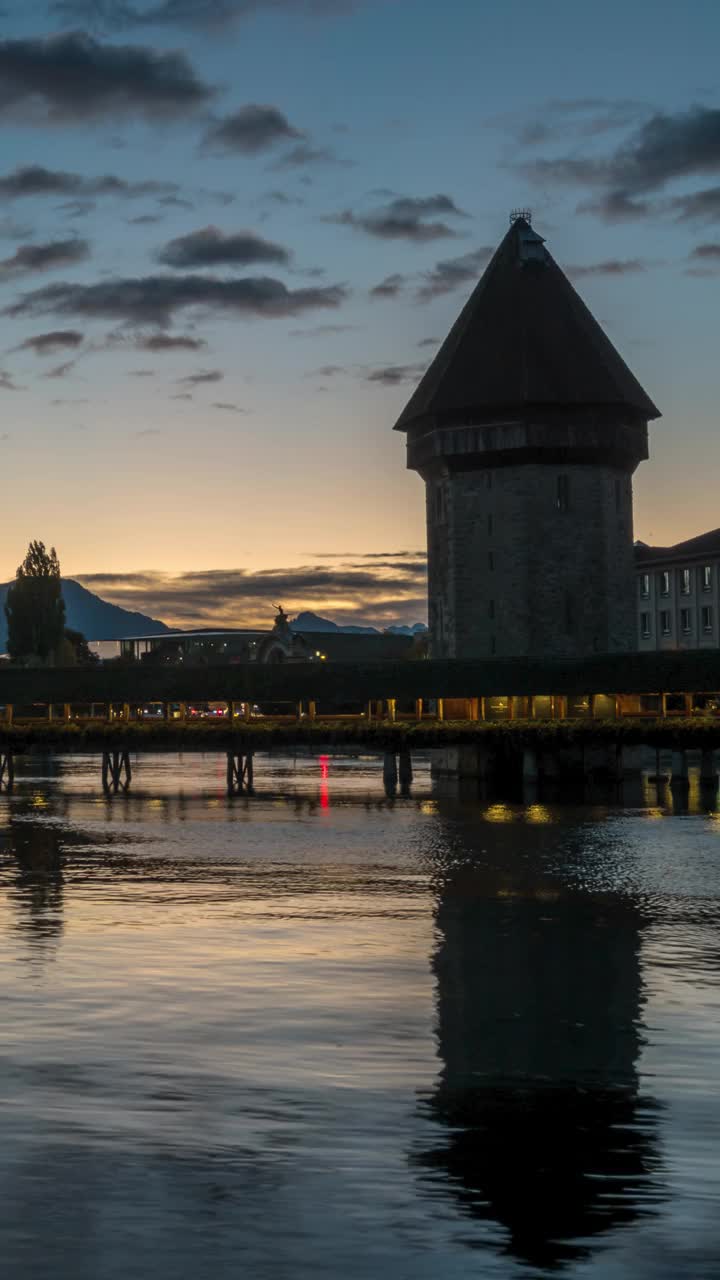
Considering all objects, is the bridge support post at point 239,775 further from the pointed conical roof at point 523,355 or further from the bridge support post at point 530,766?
the pointed conical roof at point 523,355

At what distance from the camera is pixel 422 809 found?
172 ft

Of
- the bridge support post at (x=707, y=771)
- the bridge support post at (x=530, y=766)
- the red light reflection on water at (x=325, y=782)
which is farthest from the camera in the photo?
the bridge support post at (x=530, y=766)

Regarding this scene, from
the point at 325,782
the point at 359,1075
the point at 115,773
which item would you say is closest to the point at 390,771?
the point at 325,782

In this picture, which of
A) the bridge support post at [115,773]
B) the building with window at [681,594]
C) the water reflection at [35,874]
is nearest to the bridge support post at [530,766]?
the bridge support post at [115,773]

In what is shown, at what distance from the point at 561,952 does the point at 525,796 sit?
4086cm

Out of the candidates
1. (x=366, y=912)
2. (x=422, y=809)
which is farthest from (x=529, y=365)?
(x=366, y=912)

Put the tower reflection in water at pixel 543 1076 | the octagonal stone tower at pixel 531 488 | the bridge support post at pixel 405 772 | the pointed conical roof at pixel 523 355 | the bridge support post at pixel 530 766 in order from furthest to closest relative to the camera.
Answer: the pointed conical roof at pixel 523 355
the octagonal stone tower at pixel 531 488
the bridge support post at pixel 530 766
the bridge support post at pixel 405 772
the tower reflection in water at pixel 543 1076

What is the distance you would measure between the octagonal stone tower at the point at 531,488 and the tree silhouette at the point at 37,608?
1572 inches

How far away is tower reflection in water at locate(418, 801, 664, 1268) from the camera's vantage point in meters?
10.1

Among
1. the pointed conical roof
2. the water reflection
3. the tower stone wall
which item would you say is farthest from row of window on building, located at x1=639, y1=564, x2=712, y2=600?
the water reflection

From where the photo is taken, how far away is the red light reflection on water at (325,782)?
5606cm

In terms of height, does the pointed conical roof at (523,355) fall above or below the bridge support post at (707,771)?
above

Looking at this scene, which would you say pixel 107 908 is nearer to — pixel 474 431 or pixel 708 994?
pixel 708 994

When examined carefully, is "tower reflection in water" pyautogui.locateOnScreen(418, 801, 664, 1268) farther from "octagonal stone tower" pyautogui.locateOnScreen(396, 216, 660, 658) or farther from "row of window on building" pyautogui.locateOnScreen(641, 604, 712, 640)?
"row of window on building" pyautogui.locateOnScreen(641, 604, 712, 640)
